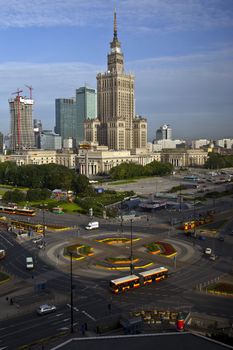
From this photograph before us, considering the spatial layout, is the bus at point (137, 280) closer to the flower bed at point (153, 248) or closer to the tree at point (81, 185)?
the flower bed at point (153, 248)

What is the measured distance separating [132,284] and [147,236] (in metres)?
18.6

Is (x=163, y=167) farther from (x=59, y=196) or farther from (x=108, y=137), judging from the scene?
(x=59, y=196)

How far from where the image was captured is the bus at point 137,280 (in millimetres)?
32344

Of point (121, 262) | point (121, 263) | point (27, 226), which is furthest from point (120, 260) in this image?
point (27, 226)

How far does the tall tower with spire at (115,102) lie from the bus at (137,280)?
129327 millimetres

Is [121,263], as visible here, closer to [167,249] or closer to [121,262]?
[121,262]

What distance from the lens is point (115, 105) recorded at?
16550cm

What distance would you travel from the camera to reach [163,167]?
140 m

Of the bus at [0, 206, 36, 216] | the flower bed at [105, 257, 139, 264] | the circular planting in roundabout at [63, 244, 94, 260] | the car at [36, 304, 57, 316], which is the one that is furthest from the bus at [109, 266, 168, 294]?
the bus at [0, 206, 36, 216]

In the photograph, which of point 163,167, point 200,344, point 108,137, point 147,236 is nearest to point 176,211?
point 147,236

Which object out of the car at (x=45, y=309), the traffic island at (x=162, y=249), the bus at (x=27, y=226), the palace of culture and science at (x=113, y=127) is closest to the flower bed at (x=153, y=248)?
the traffic island at (x=162, y=249)

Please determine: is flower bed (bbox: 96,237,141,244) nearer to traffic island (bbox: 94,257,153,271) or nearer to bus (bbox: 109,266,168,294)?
traffic island (bbox: 94,257,153,271)

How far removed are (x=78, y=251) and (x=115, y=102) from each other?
127m

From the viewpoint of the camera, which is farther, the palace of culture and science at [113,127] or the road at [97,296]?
the palace of culture and science at [113,127]
